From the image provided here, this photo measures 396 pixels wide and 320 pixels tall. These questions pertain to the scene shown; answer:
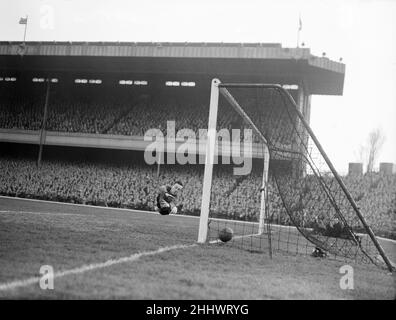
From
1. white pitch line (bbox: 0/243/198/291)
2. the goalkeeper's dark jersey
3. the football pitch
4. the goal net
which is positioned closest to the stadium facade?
the goal net

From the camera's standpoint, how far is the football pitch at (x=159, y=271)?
4.39 metres

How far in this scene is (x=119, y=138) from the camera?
26422mm

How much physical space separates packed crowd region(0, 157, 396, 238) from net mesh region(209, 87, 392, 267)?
0.11m

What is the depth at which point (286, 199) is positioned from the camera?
40.4 ft

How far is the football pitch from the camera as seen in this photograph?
14.4 ft

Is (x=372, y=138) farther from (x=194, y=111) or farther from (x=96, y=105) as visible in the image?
(x=96, y=105)

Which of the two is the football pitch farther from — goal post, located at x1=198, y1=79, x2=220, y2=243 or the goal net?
the goal net

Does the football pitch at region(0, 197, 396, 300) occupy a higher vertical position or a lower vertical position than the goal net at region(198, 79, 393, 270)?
lower

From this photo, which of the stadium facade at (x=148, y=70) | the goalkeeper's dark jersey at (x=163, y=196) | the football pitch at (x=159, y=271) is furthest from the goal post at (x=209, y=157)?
the stadium facade at (x=148, y=70)

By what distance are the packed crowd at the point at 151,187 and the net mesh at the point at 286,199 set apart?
11cm

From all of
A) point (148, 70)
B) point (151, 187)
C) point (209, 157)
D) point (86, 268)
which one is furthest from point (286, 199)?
point (148, 70)

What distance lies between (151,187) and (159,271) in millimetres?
18787

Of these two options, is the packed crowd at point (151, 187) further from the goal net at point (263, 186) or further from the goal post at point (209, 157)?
the goal post at point (209, 157)
